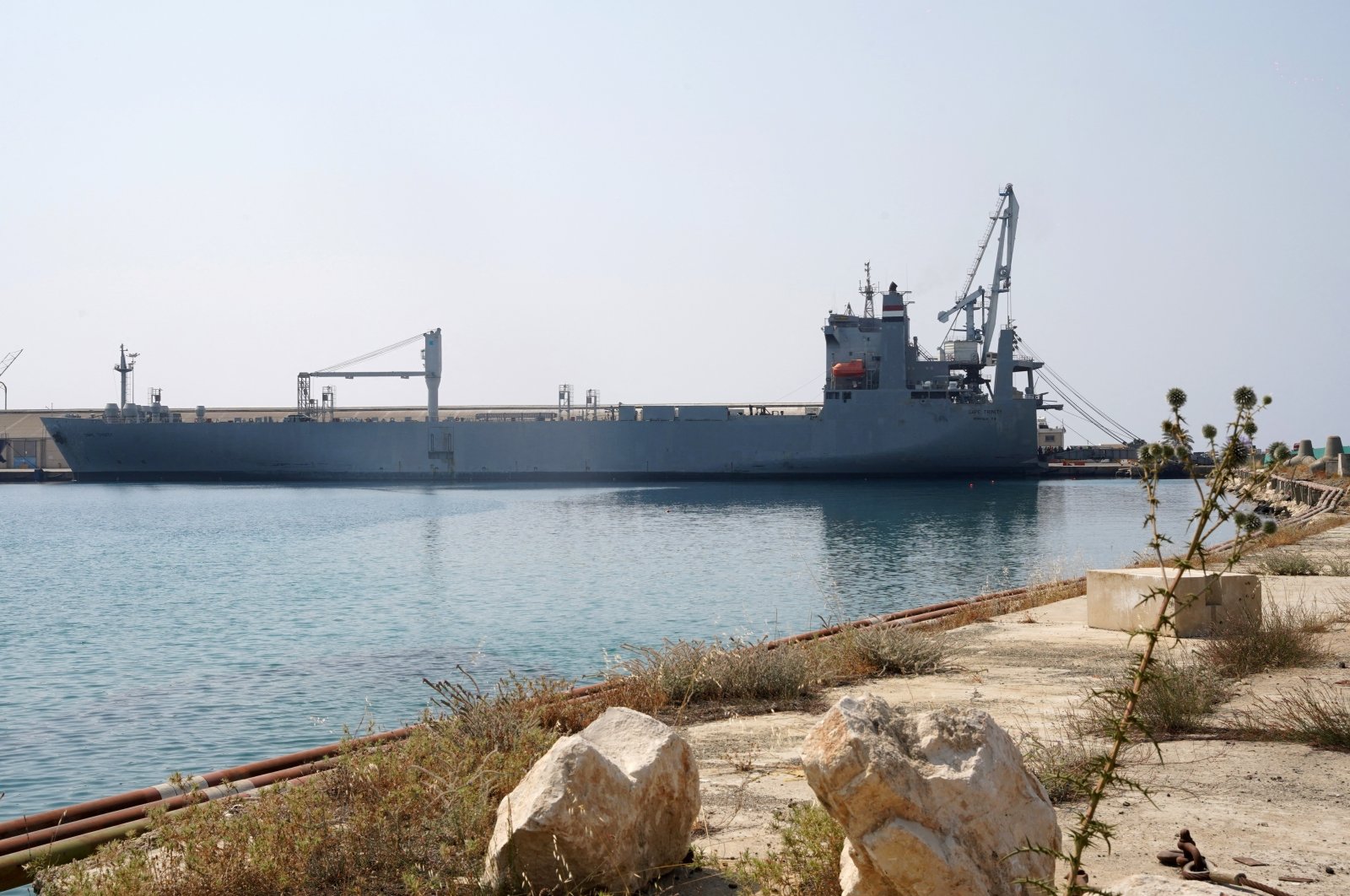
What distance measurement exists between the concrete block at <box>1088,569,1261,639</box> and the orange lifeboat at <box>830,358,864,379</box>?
45.9m

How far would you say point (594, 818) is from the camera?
3383mm

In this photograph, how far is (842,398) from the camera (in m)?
54.1

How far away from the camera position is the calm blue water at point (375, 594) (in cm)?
930

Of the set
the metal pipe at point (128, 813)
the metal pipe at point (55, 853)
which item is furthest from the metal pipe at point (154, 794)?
the metal pipe at point (55, 853)

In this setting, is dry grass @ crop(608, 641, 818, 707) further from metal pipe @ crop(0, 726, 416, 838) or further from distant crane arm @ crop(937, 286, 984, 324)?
distant crane arm @ crop(937, 286, 984, 324)

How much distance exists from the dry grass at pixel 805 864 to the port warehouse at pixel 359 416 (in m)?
52.5

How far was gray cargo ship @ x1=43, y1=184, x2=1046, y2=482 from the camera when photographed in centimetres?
5347

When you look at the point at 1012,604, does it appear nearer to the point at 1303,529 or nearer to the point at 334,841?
the point at 334,841

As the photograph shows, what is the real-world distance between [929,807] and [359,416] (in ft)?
349

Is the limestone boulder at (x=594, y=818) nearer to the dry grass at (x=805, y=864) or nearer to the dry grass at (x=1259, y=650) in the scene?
the dry grass at (x=805, y=864)

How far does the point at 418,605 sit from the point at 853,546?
37.3ft

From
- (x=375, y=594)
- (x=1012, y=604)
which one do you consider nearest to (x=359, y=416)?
(x=375, y=594)

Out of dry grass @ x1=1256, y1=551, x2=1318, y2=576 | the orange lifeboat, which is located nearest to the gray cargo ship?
the orange lifeboat

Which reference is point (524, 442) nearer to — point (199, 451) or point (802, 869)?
point (199, 451)
